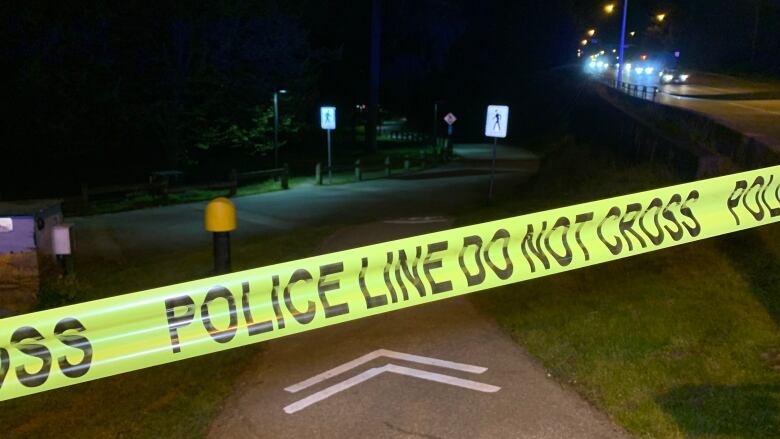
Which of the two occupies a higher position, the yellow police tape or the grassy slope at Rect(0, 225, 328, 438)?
the yellow police tape

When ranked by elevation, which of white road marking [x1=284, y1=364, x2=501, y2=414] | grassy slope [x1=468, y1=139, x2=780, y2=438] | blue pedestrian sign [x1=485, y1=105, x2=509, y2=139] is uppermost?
blue pedestrian sign [x1=485, y1=105, x2=509, y2=139]

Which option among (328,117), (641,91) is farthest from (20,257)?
(641,91)

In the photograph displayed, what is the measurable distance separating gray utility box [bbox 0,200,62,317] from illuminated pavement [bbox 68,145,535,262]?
5.12 metres

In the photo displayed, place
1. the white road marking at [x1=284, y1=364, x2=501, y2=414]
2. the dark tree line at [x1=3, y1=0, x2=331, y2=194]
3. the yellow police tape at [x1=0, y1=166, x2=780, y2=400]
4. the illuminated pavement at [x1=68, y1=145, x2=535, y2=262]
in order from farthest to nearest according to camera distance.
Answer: the dark tree line at [x1=3, y1=0, x2=331, y2=194] < the illuminated pavement at [x1=68, y1=145, x2=535, y2=262] < the white road marking at [x1=284, y1=364, x2=501, y2=414] < the yellow police tape at [x1=0, y1=166, x2=780, y2=400]

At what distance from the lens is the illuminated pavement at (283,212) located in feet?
43.9

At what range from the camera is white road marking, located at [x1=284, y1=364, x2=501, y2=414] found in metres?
4.89

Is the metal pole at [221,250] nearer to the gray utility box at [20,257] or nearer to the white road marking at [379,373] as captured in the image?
the white road marking at [379,373]

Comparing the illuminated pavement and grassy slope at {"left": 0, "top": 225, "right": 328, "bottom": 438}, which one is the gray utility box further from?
the illuminated pavement

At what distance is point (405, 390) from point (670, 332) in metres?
2.38

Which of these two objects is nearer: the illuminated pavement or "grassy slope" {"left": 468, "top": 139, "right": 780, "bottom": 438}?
"grassy slope" {"left": 468, "top": 139, "right": 780, "bottom": 438}

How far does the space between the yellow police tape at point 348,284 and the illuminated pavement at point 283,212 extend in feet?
27.2

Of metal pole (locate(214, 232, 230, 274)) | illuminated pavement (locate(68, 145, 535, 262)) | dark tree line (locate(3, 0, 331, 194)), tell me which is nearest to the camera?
metal pole (locate(214, 232, 230, 274))

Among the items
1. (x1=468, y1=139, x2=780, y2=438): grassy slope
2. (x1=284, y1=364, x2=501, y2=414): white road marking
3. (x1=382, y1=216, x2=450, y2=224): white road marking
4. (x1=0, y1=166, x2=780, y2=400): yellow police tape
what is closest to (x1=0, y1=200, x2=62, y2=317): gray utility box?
(x1=0, y1=166, x2=780, y2=400): yellow police tape

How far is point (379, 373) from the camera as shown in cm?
542
